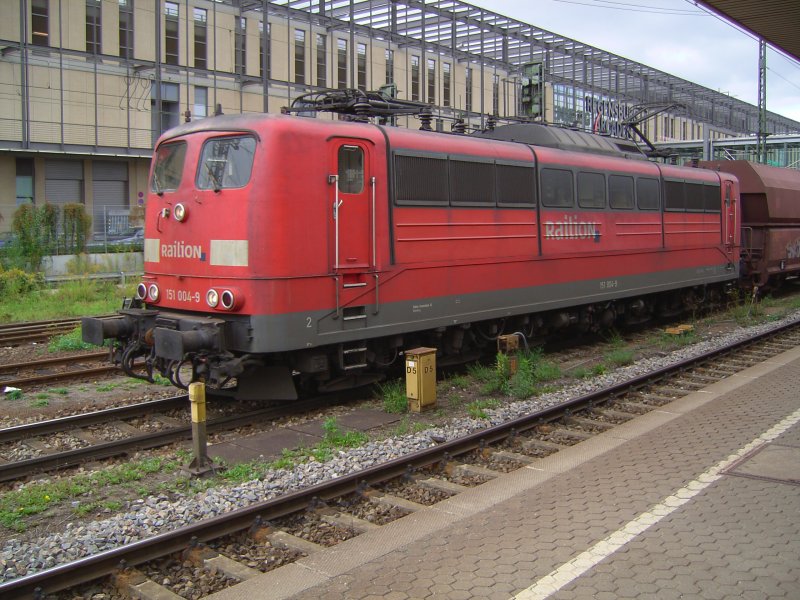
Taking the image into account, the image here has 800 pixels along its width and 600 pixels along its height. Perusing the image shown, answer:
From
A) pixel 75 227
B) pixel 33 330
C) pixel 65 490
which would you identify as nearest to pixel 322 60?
pixel 75 227

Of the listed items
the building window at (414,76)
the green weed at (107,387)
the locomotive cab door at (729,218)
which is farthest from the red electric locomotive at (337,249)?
the building window at (414,76)

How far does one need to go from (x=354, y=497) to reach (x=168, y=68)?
31.3 meters

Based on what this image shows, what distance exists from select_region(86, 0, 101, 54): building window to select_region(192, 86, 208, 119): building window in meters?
4.57

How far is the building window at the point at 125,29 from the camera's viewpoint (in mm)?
32375

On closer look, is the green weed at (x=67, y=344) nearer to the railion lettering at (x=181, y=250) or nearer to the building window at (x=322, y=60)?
the railion lettering at (x=181, y=250)

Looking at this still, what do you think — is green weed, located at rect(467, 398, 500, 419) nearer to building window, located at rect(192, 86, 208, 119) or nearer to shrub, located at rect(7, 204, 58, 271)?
shrub, located at rect(7, 204, 58, 271)

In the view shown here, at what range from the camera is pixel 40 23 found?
30484 millimetres

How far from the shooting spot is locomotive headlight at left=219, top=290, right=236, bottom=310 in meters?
7.96

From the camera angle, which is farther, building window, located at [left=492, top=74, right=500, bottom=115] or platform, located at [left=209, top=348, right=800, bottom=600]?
building window, located at [left=492, top=74, right=500, bottom=115]

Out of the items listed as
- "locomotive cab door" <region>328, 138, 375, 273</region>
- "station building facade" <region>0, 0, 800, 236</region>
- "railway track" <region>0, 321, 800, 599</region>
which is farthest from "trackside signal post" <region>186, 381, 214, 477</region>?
"station building facade" <region>0, 0, 800, 236</region>

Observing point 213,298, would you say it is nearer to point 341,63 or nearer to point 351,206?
point 351,206

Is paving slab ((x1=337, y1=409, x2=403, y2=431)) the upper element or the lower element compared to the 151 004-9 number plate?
lower

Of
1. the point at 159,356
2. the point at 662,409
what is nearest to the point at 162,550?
the point at 159,356

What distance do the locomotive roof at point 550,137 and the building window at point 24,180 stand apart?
84.7ft
